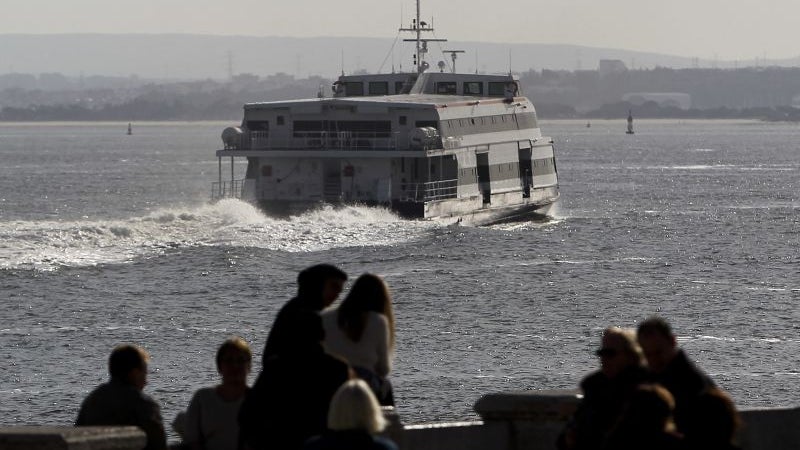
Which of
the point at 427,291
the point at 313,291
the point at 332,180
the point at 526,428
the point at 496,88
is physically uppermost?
the point at 496,88

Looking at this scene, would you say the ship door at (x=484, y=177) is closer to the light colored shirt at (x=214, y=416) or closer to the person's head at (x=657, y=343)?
the light colored shirt at (x=214, y=416)

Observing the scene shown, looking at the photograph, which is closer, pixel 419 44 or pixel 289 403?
pixel 289 403

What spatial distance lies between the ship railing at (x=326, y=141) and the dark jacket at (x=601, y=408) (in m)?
50.5

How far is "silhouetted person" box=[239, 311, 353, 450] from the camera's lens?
1035 centimetres

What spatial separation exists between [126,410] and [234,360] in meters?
0.80

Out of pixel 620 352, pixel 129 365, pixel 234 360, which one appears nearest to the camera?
pixel 620 352

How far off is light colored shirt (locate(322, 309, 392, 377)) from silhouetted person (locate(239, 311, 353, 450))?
49.4 inches

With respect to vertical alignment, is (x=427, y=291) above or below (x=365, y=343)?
below

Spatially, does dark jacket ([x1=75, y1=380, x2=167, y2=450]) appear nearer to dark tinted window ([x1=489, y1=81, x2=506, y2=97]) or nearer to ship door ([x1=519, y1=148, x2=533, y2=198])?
ship door ([x1=519, y1=148, x2=533, y2=198])

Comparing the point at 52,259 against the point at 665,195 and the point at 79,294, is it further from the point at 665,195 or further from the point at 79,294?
the point at 665,195

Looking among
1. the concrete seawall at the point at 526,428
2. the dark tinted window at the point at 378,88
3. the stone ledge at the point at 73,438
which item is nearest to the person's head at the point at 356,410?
the stone ledge at the point at 73,438

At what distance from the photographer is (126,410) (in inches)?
434

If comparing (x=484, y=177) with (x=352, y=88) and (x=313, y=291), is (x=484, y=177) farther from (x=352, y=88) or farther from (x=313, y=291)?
(x=313, y=291)

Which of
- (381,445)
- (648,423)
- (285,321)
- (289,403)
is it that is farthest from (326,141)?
(648,423)
